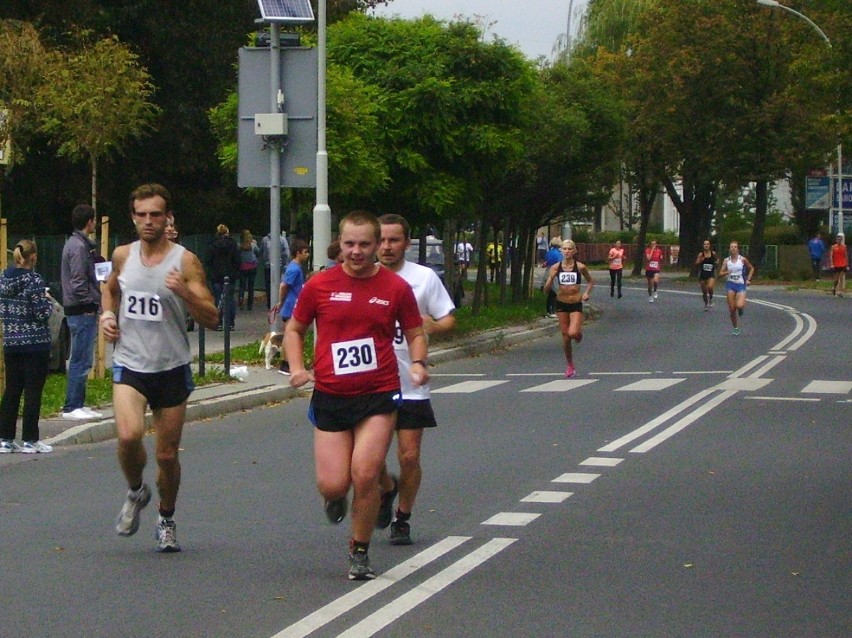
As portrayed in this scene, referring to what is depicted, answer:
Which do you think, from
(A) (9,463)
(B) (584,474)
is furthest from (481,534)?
(A) (9,463)

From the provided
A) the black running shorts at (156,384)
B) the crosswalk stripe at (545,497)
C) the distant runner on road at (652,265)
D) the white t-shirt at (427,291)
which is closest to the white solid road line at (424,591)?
the white t-shirt at (427,291)

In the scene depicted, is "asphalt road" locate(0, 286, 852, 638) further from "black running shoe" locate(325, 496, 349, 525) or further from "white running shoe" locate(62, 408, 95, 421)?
"white running shoe" locate(62, 408, 95, 421)

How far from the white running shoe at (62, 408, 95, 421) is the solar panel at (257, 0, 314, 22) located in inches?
260

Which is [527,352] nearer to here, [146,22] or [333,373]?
[146,22]

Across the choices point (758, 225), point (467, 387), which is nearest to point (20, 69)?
point (467, 387)

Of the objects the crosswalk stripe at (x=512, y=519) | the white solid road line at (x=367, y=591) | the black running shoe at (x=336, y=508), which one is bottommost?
the crosswalk stripe at (x=512, y=519)

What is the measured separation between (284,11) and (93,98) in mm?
9765

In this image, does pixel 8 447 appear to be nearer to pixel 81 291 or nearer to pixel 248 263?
pixel 81 291

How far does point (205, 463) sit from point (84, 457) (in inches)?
45.3

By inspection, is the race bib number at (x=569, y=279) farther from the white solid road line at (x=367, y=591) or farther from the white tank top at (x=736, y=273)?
the white solid road line at (x=367, y=591)

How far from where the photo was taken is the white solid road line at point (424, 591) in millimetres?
6354

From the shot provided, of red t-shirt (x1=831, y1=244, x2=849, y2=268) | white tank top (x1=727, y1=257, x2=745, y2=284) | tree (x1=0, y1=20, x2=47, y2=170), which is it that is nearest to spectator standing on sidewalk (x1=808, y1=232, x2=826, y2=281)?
red t-shirt (x1=831, y1=244, x2=849, y2=268)

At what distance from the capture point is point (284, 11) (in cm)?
1912

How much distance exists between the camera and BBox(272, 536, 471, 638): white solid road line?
6.36m
